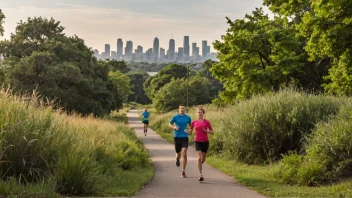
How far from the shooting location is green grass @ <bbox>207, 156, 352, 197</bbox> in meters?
9.30

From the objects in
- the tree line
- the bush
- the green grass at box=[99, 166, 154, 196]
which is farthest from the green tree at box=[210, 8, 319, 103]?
the green grass at box=[99, 166, 154, 196]

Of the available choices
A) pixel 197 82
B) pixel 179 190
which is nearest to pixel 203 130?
pixel 179 190

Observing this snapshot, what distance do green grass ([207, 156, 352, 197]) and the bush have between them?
3.97 ft

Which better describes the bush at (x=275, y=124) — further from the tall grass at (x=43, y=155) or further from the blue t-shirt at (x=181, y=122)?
the tall grass at (x=43, y=155)

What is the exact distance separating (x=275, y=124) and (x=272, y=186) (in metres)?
5.15

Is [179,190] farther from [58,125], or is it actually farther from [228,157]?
[228,157]

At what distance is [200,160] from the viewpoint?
1193 cm

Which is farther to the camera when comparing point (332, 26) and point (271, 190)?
point (332, 26)

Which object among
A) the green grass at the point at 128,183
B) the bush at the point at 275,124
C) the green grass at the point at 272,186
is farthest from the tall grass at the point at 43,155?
the bush at the point at 275,124

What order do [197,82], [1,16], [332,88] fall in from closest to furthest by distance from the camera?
[332,88] → [1,16] → [197,82]

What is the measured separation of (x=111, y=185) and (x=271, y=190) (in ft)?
12.9

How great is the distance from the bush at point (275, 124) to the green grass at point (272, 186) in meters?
1.21

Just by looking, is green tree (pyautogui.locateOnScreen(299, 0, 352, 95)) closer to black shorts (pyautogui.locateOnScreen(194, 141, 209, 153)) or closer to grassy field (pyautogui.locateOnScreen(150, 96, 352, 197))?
grassy field (pyautogui.locateOnScreen(150, 96, 352, 197))

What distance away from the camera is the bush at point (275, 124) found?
15148mm
